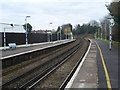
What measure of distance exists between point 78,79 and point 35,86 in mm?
2125

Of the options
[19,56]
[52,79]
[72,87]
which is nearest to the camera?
[72,87]

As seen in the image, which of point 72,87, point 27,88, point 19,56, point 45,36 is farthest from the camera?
point 45,36

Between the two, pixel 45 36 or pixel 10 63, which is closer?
pixel 10 63

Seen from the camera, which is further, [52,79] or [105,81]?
[52,79]

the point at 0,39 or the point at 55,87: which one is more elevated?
the point at 0,39

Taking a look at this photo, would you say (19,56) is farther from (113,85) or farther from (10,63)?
(113,85)

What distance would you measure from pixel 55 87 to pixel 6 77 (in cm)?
397

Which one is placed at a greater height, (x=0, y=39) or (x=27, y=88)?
(x=0, y=39)

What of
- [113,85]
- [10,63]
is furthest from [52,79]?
[10,63]

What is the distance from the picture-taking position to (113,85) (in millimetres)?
10195

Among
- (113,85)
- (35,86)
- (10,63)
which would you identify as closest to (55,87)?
(35,86)

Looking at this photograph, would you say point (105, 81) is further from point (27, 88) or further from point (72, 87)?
point (27, 88)

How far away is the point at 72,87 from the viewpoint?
10039mm

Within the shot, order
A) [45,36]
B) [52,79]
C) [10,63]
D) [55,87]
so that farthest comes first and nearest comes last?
1. [45,36]
2. [10,63]
3. [52,79]
4. [55,87]
